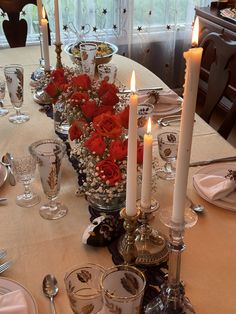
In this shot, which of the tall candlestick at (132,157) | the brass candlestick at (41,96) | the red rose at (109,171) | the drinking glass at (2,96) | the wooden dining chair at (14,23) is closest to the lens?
the tall candlestick at (132,157)

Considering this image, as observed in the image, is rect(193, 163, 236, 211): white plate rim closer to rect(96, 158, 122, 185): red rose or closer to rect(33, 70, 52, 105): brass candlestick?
rect(96, 158, 122, 185): red rose

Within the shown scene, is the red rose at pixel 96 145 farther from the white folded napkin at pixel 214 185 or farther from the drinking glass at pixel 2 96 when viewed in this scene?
the drinking glass at pixel 2 96

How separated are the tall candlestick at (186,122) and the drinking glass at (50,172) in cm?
38

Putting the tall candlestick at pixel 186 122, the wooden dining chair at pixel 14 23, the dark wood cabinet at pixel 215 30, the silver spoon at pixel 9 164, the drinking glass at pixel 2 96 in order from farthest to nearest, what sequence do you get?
the dark wood cabinet at pixel 215 30, the wooden dining chair at pixel 14 23, the drinking glass at pixel 2 96, the silver spoon at pixel 9 164, the tall candlestick at pixel 186 122

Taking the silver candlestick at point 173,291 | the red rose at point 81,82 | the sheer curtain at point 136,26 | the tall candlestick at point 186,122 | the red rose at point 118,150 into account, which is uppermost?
the tall candlestick at point 186,122

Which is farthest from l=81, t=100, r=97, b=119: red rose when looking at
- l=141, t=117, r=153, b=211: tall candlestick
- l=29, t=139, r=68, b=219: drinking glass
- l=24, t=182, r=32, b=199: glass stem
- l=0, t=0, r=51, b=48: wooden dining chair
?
l=0, t=0, r=51, b=48: wooden dining chair

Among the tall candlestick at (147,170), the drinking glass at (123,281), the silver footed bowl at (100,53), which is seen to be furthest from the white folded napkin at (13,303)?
the silver footed bowl at (100,53)

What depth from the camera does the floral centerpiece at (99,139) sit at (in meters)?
0.91

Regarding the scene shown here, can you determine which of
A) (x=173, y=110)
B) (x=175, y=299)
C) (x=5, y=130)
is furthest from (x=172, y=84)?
(x=175, y=299)

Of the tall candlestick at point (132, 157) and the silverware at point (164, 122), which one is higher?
the tall candlestick at point (132, 157)

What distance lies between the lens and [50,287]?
82 centimetres

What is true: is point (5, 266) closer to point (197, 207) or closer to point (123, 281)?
point (123, 281)

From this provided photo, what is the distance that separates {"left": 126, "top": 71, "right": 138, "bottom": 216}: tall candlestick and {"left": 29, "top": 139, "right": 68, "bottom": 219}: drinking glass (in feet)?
0.92

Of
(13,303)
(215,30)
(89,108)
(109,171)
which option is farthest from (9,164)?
(215,30)
